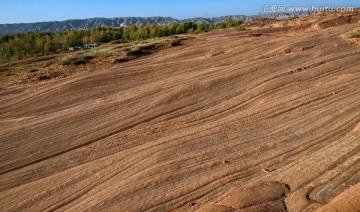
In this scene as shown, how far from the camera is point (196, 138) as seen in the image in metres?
16.5

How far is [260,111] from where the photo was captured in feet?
60.2

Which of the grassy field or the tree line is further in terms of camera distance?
the tree line

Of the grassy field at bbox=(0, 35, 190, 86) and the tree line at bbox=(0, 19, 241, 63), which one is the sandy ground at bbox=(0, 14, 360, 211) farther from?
the tree line at bbox=(0, 19, 241, 63)

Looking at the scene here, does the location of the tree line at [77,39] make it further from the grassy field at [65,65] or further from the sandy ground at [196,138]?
the sandy ground at [196,138]

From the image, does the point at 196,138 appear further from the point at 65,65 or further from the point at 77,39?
the point at 77,39

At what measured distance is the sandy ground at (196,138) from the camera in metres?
12.2

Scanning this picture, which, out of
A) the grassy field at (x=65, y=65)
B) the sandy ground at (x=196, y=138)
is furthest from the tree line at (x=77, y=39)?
the sandy ground at (x=196, y=138)

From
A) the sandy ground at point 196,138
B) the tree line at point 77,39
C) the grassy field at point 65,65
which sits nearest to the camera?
the sandy ground at point 196,138

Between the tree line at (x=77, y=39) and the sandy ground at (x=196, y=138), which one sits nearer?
the sandy ground at (x=196, y=138)

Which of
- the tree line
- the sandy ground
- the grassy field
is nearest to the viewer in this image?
the sandy ground

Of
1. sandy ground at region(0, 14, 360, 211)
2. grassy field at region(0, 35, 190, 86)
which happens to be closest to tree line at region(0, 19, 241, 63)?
grassy field at region(0, 35, 190, 86)

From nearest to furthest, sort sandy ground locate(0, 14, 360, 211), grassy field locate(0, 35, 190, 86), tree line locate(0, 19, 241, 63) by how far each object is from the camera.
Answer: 1. sandy ground locate(0, 14, 360, 211)
2. grassy field locate(0, 35, 190, 86)
3. tree line locate(0, 19, 241, 63)

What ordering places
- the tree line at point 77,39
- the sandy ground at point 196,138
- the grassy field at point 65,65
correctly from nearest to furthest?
the sandy ground at point 196,138
the grassy field at point 65,65
the tree line at point 77,39

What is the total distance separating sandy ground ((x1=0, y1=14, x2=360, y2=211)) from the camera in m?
12.2
